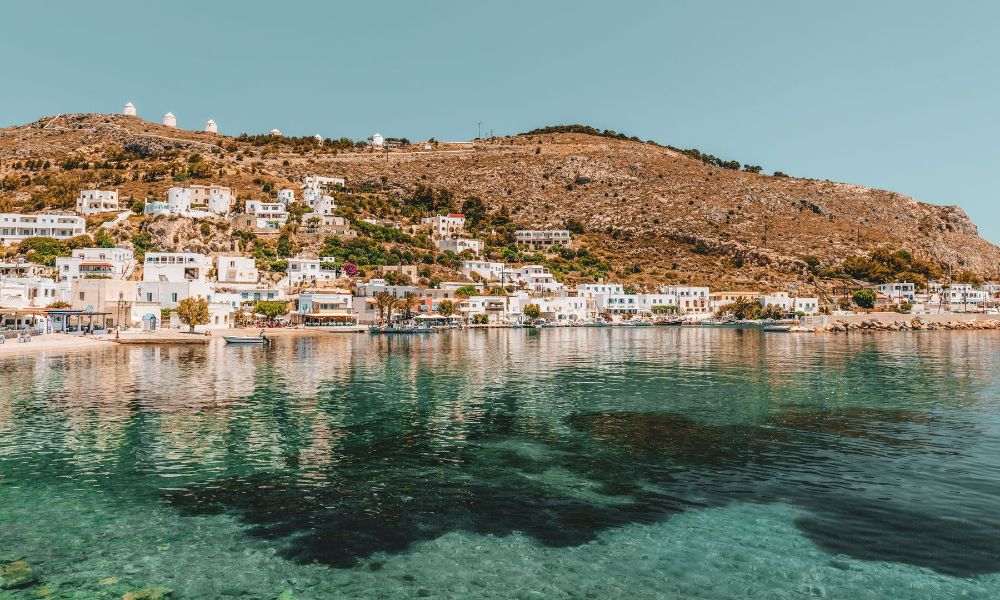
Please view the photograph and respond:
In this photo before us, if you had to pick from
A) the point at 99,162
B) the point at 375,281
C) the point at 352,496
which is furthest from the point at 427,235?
the point at 352,496

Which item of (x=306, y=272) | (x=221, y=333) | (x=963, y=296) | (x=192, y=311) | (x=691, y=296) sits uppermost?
(x=306, y=272)

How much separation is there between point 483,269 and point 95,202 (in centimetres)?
7263

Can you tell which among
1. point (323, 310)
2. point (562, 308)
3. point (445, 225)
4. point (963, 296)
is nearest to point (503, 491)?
point (323, 310)

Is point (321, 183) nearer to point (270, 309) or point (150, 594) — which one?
point (270, 309)

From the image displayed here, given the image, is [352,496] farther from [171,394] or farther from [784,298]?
[784,298]

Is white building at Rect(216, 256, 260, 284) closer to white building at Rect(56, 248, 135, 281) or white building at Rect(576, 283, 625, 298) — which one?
white building at Rect(56, 248, 135, 281)

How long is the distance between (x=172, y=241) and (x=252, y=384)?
276 feet

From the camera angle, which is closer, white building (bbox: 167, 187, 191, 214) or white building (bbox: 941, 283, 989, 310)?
white building (bbox: 167, 187, 191, 214)

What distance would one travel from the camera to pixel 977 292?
12381 centimetres

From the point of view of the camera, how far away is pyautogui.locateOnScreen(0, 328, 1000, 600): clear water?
398 inches

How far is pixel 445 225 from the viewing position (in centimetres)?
13612

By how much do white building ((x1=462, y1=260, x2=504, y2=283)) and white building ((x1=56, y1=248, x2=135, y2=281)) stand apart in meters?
53.7

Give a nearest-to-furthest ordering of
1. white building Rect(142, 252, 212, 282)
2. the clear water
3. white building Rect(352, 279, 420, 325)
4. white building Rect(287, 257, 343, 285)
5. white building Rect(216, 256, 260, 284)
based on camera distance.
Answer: the clear water, white building Rect(142, 252, 212, 282), white building Rect(216, 256, 260, 284), white building Rect(352, 279, 420, 325), white building Rect(287, 257, 343, 285)

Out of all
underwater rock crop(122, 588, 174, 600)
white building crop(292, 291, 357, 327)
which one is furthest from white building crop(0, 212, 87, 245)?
underwater rock crop(122, 588, 174, 600)
